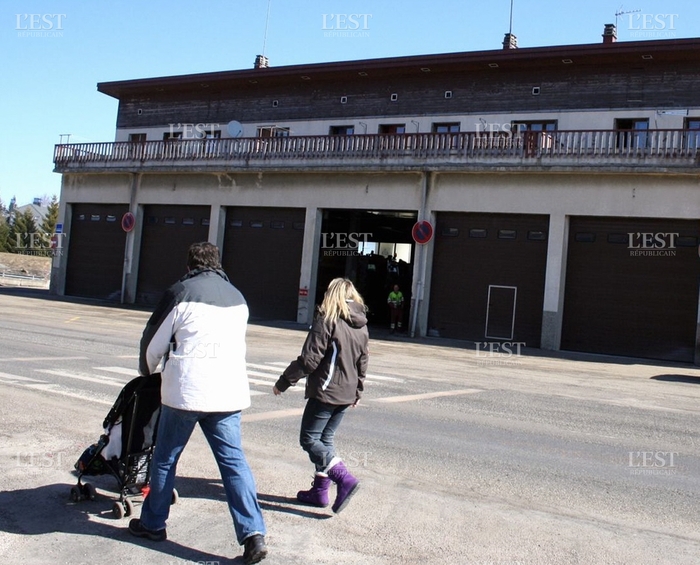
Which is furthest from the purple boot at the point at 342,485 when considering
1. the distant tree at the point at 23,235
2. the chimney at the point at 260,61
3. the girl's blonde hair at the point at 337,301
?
the distant tree at the point at 23,235

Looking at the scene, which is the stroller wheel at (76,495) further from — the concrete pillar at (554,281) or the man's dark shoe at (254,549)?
the concrete pillar at (554,281)

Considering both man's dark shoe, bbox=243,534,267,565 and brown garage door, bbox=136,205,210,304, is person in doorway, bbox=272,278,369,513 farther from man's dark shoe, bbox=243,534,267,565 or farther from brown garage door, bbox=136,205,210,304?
brown garage door, bbox=136,205,210,304

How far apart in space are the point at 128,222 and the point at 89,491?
30.6 meters

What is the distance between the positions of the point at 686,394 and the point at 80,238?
29893 millimetres

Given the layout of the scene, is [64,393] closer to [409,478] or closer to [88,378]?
[88,378]

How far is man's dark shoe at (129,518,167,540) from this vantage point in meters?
4.84

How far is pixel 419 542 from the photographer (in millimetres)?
5113

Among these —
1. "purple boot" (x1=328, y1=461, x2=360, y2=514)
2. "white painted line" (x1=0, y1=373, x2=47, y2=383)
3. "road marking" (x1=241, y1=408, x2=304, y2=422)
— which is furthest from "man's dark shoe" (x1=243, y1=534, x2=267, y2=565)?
"white painted line" (x1=0, y1=373, x2=47, y2=383)

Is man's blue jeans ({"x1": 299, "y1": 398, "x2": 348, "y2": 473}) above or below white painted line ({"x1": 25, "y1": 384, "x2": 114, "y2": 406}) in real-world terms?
above

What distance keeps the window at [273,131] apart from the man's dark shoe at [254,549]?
2924cm

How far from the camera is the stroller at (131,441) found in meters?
5.33

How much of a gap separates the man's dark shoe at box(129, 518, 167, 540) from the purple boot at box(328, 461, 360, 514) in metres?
1.24

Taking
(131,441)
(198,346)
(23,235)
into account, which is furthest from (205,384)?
(23,235)

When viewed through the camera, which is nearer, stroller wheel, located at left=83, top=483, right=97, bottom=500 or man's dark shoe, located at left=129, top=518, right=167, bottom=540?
man's dark shoe, located at left=129, top=518, right=167, bottom=540
